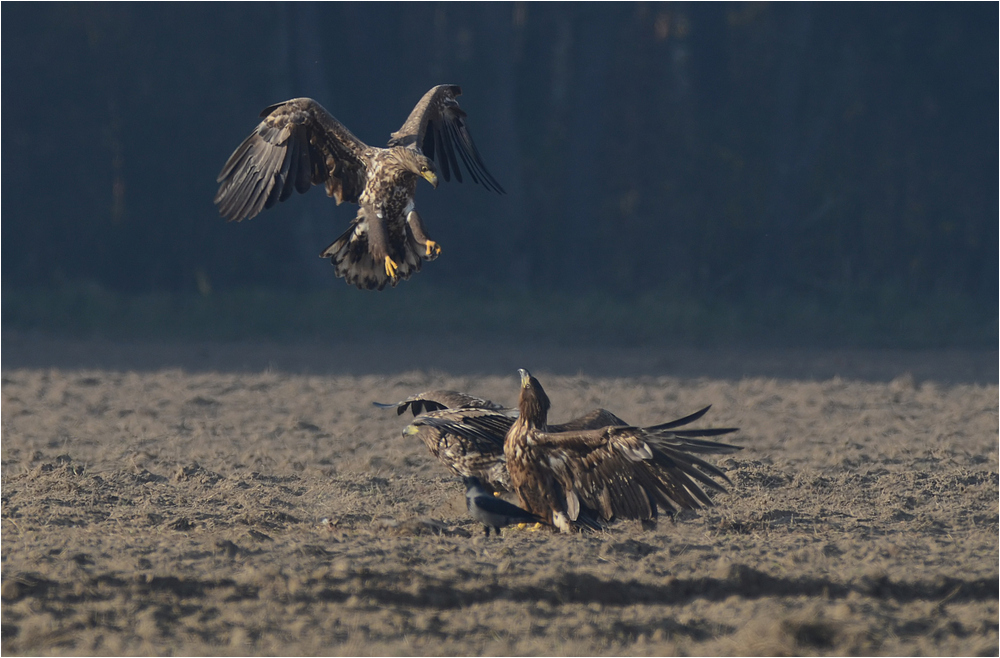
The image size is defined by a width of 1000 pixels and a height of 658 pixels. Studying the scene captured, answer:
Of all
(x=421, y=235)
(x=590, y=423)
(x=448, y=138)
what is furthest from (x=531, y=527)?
(x=448, y=138)

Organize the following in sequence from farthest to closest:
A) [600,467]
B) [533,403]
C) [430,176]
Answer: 1. [533,403]
2. [600,467]
3. [430,176]

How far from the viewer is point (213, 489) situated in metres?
7.83

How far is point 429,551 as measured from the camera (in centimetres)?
629

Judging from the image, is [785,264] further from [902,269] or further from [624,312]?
[624,312]

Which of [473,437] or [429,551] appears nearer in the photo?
[429,551]

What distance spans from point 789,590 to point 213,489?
3591 millimetres

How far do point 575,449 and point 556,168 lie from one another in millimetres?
14514

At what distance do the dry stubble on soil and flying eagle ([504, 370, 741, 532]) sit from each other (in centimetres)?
23

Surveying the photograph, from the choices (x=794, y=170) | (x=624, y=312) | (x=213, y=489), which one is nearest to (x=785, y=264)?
(x=794, y=170)

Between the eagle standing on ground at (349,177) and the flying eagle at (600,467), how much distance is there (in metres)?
0.94

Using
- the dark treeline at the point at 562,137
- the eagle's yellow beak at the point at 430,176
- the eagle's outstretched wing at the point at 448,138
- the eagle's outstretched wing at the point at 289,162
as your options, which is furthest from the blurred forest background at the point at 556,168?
the eagle's yellow beak at the point at 430,176

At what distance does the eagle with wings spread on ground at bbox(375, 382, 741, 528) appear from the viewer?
592 centimetres

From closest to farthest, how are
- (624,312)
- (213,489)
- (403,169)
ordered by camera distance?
1. (403,169)
2. (213,489)
3. (624,312)

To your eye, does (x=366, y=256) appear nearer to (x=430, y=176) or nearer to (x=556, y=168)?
(x=430, y=176)
